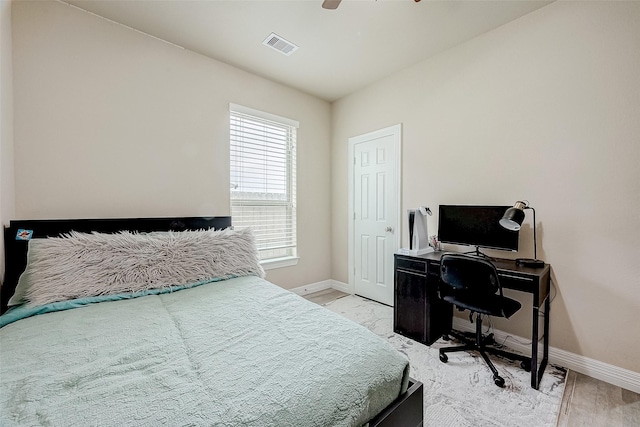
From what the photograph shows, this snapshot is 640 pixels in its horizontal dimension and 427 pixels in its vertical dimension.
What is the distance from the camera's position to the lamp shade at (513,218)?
193 cm

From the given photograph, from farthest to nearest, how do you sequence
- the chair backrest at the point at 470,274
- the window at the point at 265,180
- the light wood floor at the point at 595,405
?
the window at the point at 265,180 < the chair backrest at the point at 470,274 < the light wood floor at the point at 595,405

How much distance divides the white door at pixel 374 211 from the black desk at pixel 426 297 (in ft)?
2.33

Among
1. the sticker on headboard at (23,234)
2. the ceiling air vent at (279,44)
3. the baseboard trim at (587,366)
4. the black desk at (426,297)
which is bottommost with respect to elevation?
the baseboard trim at (587,366)

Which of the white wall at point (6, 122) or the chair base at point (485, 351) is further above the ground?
the white wall at point (6, 122)

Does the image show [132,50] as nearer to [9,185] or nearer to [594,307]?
[9,185]

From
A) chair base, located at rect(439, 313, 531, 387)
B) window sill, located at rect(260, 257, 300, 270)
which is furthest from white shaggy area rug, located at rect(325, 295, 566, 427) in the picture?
window sill, located at rect(260, 257, 300, 270)

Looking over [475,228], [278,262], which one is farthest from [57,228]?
[475,228]

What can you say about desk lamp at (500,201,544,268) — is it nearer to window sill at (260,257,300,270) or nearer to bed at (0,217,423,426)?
bed at (0,217,423,426)

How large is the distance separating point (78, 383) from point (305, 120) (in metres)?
3.39

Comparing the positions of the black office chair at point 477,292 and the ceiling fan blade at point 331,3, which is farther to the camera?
the black office chair at point 477,292

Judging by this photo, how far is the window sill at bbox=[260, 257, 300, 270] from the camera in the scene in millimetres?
3263

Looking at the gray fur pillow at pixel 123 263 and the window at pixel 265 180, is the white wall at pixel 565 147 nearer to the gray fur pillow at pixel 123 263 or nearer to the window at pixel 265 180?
the window at pixel 265 180

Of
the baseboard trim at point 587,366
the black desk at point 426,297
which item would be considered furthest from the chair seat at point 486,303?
the baseboard trim at point 587,366

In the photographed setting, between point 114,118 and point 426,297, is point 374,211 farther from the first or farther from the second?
point 114,118
